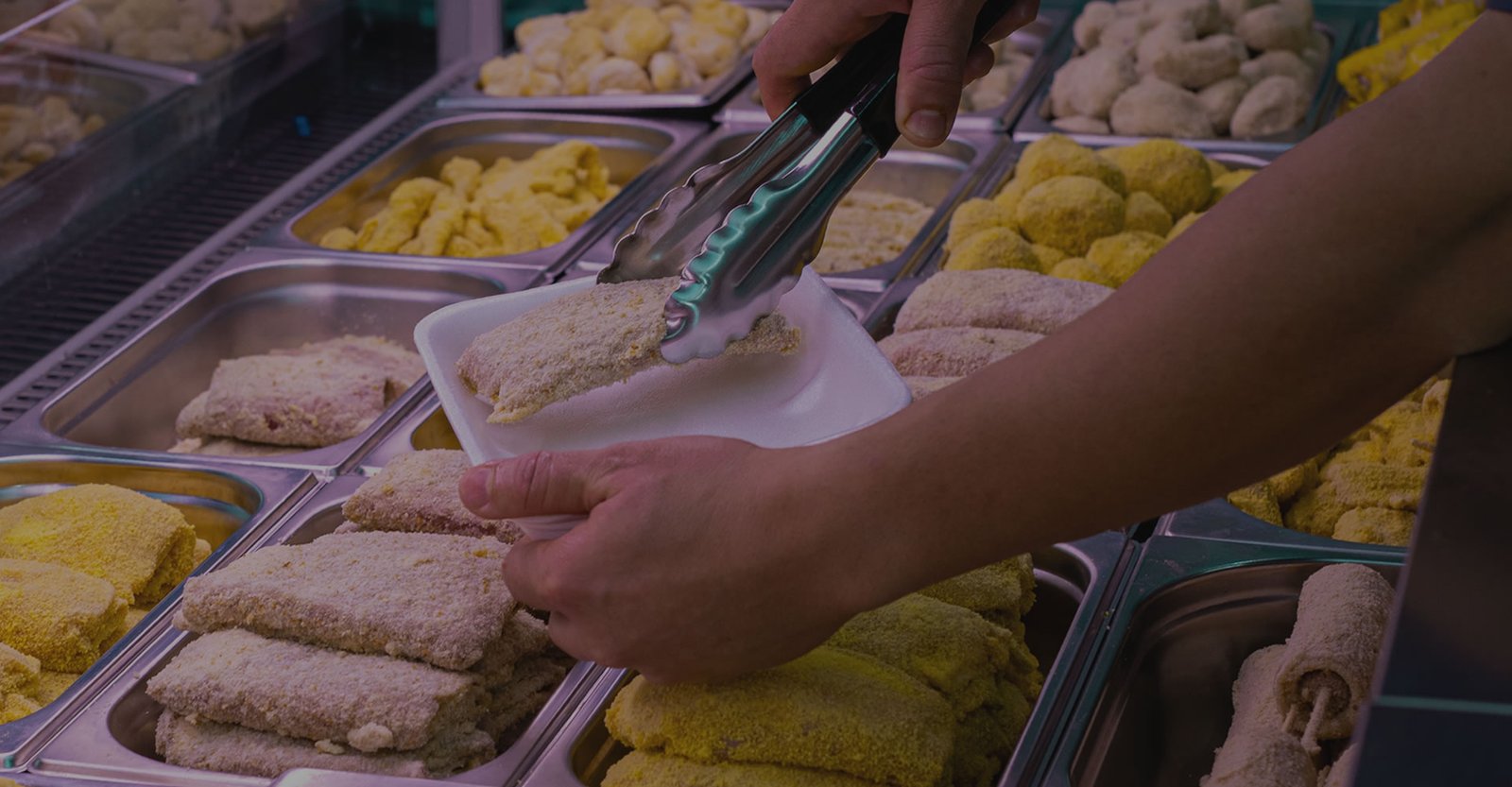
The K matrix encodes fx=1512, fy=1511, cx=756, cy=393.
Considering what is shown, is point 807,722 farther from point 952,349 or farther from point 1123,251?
point 1123,251

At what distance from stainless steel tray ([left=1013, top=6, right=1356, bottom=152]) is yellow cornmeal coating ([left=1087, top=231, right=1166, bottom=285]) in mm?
650

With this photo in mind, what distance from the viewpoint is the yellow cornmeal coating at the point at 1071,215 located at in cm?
285

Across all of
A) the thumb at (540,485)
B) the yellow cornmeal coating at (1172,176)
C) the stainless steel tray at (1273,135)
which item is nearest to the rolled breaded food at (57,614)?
the thumb at (540,485)

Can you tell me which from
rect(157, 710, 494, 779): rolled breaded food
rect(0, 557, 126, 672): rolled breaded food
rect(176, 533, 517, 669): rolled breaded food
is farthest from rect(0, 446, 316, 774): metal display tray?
rect(157, 710, 494, 779): rolled breaded food

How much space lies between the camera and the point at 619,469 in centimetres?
140

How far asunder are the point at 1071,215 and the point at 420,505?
58.2 inches

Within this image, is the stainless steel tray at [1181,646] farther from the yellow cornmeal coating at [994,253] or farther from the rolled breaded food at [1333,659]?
the yellow cornmeal coating at [994,253]

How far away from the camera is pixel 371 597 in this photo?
163cm

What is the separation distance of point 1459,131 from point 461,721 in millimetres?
1120

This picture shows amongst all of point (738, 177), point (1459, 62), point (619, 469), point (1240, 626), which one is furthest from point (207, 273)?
point (1459, 62)

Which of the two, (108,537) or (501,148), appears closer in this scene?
(108,537)

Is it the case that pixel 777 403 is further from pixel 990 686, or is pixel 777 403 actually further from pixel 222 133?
pixel 222 133

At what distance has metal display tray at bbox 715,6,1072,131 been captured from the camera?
11.7 feet

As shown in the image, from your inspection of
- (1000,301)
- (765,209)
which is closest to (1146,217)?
(1000,301)
